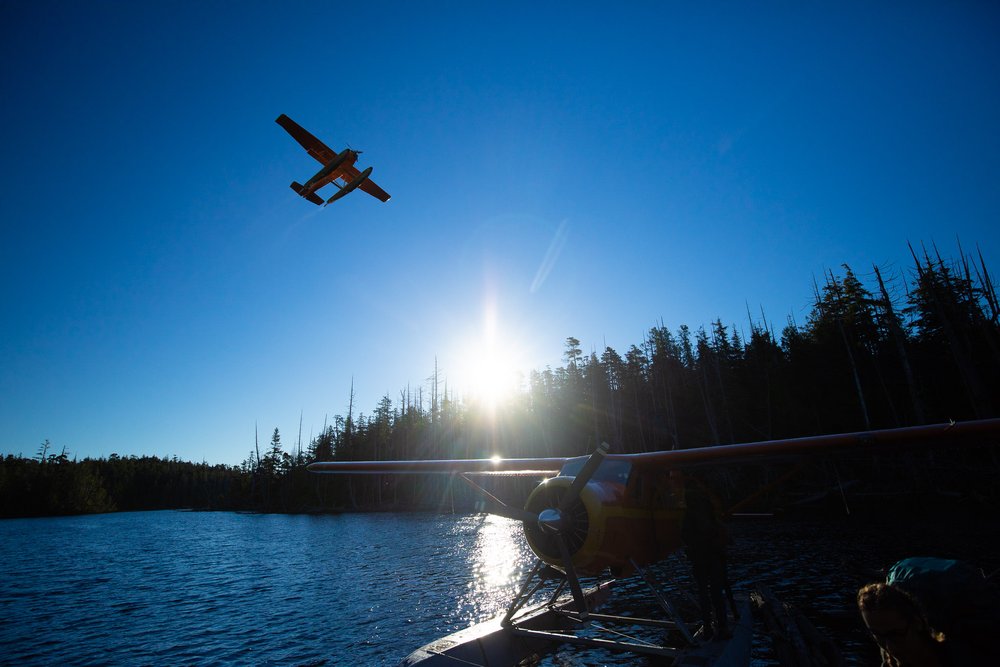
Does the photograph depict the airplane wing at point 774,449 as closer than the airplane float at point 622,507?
Yes

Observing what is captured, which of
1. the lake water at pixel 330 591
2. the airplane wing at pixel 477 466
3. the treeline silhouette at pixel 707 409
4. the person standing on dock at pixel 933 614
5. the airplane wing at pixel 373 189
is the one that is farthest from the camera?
the treeline silhouette at pixel 707 409

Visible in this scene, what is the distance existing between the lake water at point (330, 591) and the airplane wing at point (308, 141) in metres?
15.0

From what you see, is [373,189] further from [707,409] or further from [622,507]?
[707,409]

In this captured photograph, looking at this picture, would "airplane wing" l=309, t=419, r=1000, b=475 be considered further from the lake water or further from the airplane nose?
the lake water

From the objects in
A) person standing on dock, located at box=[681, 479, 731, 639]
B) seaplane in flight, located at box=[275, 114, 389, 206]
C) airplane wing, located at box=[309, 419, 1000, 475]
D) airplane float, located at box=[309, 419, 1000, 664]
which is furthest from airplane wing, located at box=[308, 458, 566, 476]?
seaplane in flight, located at box=[275, 114, 389, 206]

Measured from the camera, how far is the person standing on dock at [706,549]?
20.8 feet

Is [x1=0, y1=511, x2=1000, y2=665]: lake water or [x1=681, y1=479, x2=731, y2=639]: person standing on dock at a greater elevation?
[x1=681, y1=479, x2=731, y2=639]: person standing on dock

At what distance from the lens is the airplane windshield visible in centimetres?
714

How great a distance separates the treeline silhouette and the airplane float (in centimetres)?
106

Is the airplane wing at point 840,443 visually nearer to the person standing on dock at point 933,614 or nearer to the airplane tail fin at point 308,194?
the person standing on dock at point 933,614

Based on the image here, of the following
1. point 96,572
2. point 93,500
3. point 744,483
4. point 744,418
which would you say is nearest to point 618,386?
point 744,418

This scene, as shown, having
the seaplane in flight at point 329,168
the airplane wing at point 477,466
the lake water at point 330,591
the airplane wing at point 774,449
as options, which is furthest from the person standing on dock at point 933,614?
the seaplane in flight at point 329,168

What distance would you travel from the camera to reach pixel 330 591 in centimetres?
1582

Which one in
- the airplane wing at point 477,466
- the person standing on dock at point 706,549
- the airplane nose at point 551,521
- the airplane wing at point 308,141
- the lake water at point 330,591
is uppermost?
the airplane wing at point 308,141
